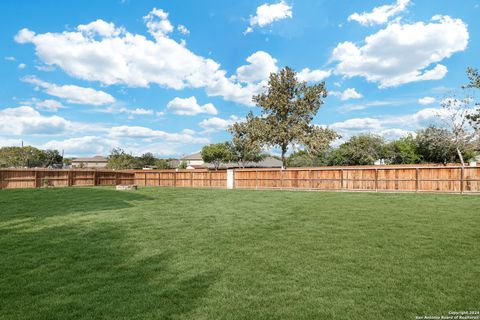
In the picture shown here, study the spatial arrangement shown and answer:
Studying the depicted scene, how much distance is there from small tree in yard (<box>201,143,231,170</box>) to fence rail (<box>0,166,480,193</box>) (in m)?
43.1

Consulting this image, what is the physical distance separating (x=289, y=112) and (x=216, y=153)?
3965 cm

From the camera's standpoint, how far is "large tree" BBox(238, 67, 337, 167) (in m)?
38.6

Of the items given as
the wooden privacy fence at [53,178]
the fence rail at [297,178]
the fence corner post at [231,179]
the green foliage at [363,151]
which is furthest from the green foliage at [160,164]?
the fence corner post at [231,179]

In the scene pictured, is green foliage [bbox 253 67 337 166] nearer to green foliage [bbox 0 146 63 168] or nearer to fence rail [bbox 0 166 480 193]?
fence rail [bbox 0 166 480 193]

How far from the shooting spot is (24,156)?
83438mm

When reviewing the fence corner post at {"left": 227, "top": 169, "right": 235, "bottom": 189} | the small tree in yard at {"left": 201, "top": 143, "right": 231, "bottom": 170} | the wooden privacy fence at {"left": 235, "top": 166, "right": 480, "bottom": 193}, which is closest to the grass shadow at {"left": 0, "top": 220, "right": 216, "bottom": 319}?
the wooden privacy fence at {"left": 235, "top": 166, "right": 480, "bottom": 193}

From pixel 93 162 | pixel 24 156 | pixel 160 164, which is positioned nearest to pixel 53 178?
pixel 160 164

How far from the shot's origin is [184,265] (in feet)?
18.9

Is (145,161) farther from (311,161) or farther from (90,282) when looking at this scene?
(90,282)

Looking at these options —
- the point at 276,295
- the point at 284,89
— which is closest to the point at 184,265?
the point at 276,295

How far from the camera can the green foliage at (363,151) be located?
56531 millimetres

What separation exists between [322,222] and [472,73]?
22841mm

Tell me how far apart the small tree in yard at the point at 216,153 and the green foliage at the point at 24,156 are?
31869 mm

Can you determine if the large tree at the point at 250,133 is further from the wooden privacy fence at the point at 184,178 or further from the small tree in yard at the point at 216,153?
the small tree in yard at the point at 216,153
